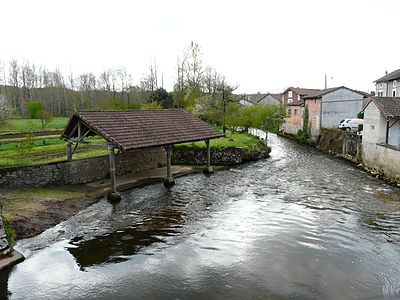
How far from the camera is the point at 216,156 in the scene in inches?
964

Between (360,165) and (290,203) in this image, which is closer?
(290,203)

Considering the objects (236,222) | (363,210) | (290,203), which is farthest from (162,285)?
(363,210)

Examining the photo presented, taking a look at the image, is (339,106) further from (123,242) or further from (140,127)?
(123,242)

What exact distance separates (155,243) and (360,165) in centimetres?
1834

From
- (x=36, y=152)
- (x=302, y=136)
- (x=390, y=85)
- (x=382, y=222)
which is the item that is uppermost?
→ (x=390, y=85)

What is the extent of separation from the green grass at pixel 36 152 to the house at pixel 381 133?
58.0 ft

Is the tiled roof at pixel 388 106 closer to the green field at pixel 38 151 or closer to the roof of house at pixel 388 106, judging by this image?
the roof of house at pixel 388 106

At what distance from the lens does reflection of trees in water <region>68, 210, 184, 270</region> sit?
32.2 ft

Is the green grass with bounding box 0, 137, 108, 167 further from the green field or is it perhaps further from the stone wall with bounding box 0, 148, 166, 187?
the stone wall with bounding box 0, 148, 166, 187

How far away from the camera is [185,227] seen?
12.1 meters

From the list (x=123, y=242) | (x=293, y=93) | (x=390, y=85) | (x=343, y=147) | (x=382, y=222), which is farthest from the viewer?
(x=293, y=93)

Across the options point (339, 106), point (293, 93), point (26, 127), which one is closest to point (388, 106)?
point (339, 106)

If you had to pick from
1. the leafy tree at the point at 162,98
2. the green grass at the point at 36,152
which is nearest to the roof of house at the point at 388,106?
the green grass at the point at 36,152

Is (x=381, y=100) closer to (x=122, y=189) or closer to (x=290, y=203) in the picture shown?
(x=290, y=203)
